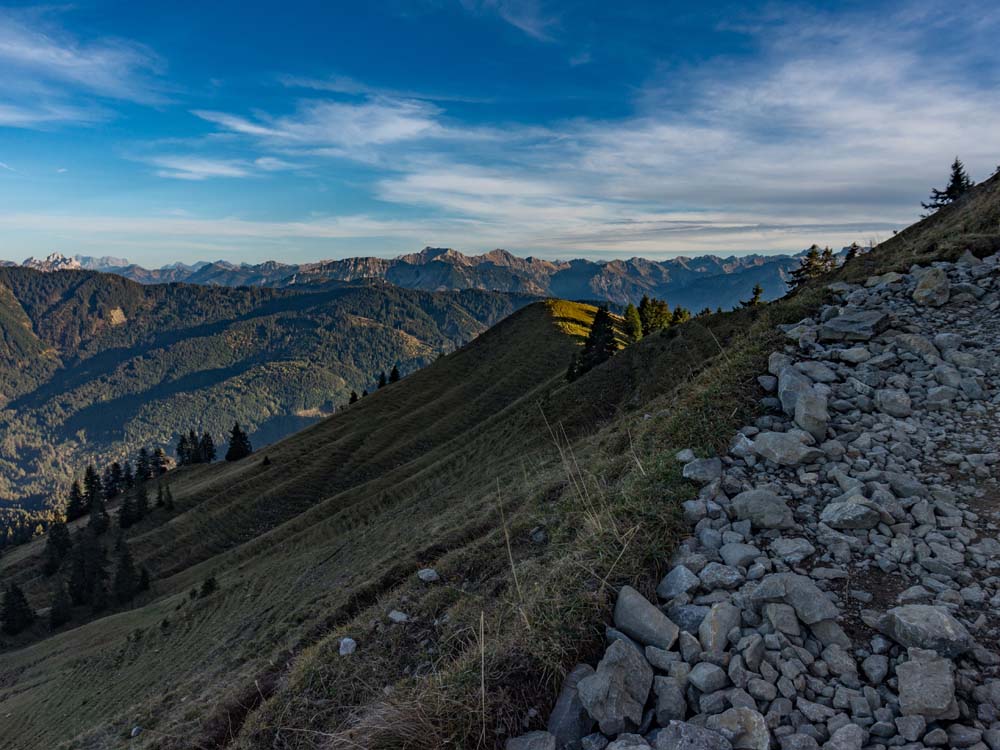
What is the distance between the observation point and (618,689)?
3.89 meters

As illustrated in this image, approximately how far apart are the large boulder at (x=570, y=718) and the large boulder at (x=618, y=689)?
0.37 feet

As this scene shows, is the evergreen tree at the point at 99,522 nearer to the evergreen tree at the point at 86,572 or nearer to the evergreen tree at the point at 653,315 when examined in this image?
the evergreen tree at the point at 86,572

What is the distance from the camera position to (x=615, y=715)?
3.77m

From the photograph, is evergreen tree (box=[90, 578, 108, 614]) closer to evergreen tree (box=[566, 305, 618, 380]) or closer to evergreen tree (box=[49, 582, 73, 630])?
evergreen tree (box=[49, 582, 73, 630])

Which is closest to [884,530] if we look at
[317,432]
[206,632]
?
[206,632]

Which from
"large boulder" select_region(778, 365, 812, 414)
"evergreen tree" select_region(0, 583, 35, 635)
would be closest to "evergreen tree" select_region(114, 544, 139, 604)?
"evergreen tree" select_region(0, 583, 35, 635)

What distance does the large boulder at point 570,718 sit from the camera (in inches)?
154

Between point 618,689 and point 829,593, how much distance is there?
219 centimetres

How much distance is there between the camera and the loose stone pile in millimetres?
3396

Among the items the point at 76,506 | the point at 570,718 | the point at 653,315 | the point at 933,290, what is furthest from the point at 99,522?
the point at 933,290

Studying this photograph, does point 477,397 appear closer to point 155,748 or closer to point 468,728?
point 155,748

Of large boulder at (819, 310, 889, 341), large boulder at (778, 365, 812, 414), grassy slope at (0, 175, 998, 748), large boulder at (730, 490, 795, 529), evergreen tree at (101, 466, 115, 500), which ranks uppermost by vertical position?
large boulder at (819, 310, 889, 341)

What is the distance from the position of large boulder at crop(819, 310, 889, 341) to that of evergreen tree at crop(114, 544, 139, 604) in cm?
8062

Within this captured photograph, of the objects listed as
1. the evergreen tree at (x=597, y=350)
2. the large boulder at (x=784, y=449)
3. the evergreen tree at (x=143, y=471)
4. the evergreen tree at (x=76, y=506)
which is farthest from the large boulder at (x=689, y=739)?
the evergreen tree at (x=143, y=471)
